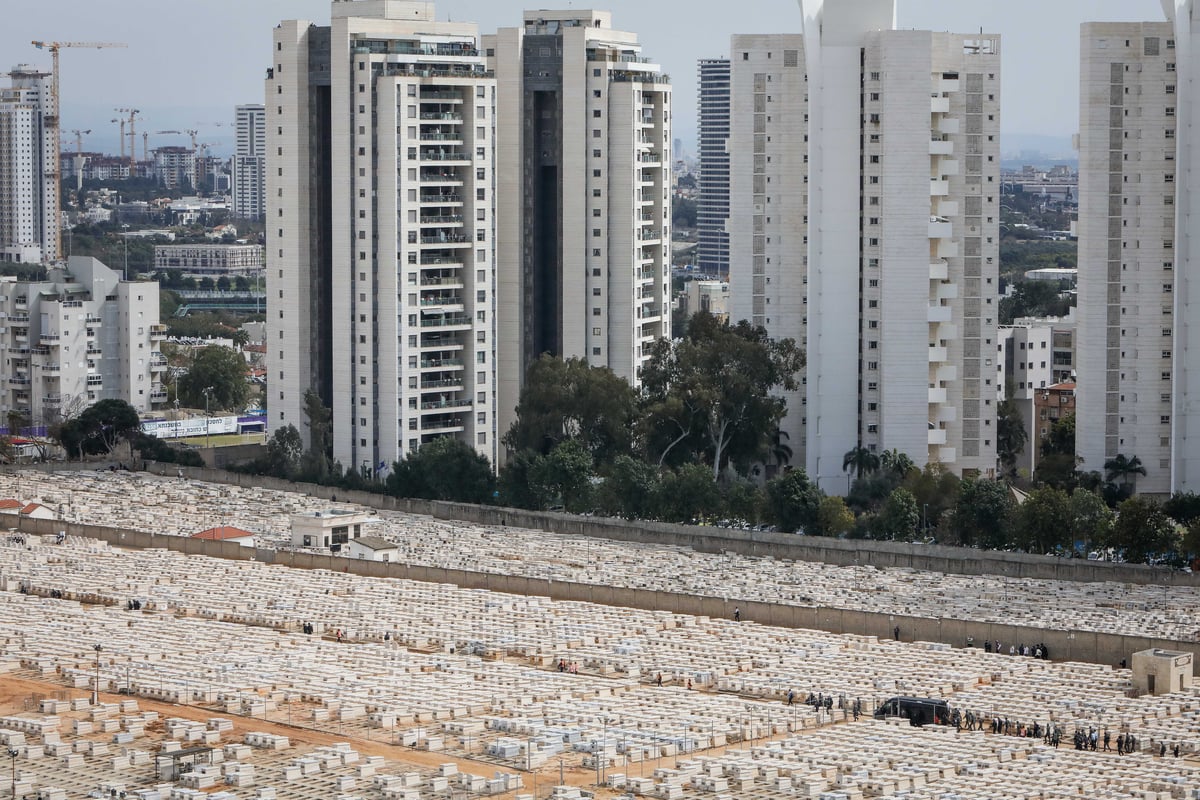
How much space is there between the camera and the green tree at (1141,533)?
210ft

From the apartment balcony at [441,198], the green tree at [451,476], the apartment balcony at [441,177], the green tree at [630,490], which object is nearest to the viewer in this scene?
the green tree at [630,490]

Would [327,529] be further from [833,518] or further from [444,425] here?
[444,425]

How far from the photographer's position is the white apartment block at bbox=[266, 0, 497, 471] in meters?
77.8

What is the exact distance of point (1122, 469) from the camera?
2923 inches

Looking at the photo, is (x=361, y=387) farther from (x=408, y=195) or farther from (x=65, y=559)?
(x=65, y=559)

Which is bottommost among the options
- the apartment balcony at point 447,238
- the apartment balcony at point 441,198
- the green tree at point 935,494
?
the green tree at point 935,494

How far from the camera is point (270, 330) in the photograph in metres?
81.4

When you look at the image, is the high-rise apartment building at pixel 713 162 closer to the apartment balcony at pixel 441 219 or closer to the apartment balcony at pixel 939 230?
the apartment balcony at pixel 441 219

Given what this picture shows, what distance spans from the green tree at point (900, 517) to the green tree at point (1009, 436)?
50.9 ft

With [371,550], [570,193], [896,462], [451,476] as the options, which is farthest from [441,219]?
[371,550]

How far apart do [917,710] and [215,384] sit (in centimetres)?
6351

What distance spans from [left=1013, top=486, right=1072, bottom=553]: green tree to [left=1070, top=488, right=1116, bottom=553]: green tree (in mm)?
144

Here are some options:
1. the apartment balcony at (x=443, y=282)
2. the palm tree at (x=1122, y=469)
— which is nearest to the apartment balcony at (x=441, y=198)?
the apartment balcony at (x=443, y=282)

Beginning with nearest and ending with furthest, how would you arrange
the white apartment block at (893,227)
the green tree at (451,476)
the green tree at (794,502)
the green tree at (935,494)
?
the green tree at (794,502)
the green tree at (935,494)
the green tree at (451,476)
the white apartment block at (893,227)
